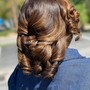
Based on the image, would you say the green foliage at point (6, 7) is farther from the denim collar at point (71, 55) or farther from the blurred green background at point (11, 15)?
the denim collar at point (71, 55)

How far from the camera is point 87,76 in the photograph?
201cm

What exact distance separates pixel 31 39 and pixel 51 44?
0.34 feet

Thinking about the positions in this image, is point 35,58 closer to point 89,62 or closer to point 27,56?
point 27,56

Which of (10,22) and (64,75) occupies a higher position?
(64,75)

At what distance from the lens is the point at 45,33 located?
2068mm

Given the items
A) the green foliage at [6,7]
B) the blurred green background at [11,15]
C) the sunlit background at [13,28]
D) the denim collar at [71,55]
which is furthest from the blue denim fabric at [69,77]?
the green foliage at [6,7]

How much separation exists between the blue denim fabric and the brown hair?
0.13 ft

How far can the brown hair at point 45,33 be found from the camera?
2.06 m

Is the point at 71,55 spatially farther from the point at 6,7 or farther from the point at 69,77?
the point at 6,7

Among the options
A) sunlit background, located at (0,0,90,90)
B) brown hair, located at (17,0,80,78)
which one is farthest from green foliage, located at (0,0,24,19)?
brown hair, located at (17,0,80,78)

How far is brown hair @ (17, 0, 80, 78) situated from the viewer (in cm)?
206

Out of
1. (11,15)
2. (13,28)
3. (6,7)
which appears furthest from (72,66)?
(13,28)

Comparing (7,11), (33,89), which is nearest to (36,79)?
(33,89)

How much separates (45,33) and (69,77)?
0.24 meters
